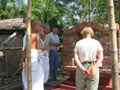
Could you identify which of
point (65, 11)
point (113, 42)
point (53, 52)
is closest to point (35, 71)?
point (113, 42)

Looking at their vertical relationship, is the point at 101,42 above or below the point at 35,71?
above

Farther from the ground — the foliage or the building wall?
the foliage

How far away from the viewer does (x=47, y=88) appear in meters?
4.39

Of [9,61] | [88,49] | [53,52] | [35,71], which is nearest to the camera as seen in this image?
[88,49]

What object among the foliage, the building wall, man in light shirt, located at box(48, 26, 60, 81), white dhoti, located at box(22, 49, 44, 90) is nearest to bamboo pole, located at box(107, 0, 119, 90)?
white dhoti, located at box(22, 49, 44, 90)

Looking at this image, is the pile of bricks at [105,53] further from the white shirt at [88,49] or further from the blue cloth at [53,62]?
the white shirt at [88,49]

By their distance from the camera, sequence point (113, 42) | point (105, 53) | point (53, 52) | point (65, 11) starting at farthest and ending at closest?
point (65, 11), point (53, 52), point (105, 53), point (113, 42)

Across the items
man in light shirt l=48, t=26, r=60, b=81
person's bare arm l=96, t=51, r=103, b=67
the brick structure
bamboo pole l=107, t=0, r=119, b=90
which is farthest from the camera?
man in light shirt l=48, t=26, r=60, b=81

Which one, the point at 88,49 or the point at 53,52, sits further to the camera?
the point at 53,52

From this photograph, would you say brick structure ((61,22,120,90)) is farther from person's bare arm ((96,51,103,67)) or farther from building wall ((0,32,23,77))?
building wall ((0,32,23,77))

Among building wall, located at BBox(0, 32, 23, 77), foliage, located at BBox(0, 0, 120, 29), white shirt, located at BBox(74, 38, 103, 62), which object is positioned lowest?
building wall, located at BBox(0, 32, 23, 77)

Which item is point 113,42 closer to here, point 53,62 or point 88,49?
point 88,49

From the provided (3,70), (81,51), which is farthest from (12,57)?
(81,51)

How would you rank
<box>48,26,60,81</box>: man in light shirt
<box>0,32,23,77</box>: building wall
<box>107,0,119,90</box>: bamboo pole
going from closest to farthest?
<box>107,0,119,90</box>: bamboo pole < <box>48,26,60,81</box>: man in light shirt < <box>0,32,23,77</box>: building wall
